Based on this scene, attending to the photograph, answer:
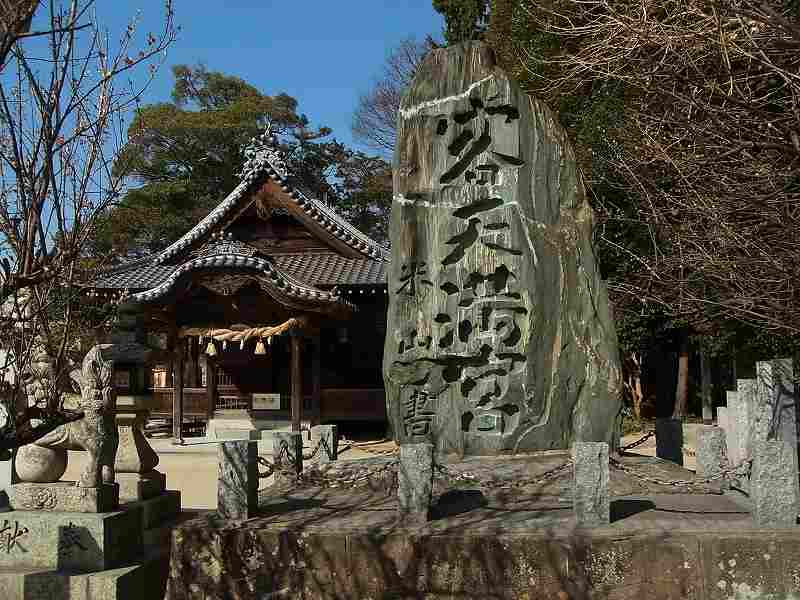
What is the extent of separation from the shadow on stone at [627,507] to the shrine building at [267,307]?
10.8m

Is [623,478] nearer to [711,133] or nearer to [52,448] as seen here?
[711,133]

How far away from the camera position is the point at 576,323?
658cm

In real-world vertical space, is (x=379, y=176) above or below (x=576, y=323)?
above

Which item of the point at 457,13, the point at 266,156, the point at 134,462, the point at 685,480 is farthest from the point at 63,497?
the point at 457,13

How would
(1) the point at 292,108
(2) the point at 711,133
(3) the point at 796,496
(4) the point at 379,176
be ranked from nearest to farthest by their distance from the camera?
(3) the point at 796,496
(2) the point at 711,133
(4) the point at 379,176
(1) the point at 292,108

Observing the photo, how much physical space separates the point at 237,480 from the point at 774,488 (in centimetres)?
346

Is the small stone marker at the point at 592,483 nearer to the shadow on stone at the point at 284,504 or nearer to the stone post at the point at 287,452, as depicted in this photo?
the shadow on stone at the point at 284,504

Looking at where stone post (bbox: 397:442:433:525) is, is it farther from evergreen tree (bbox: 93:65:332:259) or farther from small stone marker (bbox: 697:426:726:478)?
evergreen tree (bbox: 93:65:332:259)

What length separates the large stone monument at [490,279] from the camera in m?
6.46

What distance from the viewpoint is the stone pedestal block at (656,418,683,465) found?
7.49 m

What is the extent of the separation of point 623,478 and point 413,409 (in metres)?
1.96

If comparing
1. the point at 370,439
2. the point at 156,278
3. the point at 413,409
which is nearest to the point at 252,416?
the point at 370,439

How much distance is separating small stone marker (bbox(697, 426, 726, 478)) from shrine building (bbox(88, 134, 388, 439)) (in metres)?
10.1

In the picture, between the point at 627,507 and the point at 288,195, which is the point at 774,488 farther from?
the point at 288,195
